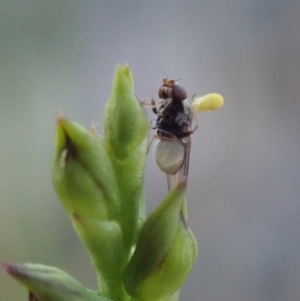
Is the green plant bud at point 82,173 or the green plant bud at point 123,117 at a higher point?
the green plant bud at point 123,117

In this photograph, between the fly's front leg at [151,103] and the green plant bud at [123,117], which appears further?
the fly's front leg at [151,103]

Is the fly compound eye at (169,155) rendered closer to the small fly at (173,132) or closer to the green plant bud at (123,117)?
the small fly at (173,132)

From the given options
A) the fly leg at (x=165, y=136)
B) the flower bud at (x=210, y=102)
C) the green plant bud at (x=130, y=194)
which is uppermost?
the flower bud at (x=210, y=102)

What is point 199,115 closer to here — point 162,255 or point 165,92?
point 165,92

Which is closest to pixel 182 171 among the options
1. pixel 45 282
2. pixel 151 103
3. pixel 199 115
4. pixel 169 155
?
pixel 169 155

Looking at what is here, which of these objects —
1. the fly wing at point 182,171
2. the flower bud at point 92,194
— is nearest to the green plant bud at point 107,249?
the flower bud at point 92,194

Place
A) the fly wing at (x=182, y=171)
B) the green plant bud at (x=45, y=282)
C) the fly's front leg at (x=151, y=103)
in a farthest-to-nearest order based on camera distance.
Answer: the fly's front leg at (x=151, y=103), the fly wing at (x=182, y=171), the green plant bud at (x=45, y=282)
